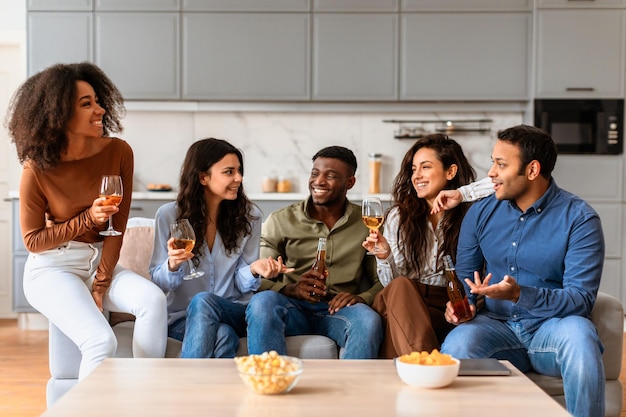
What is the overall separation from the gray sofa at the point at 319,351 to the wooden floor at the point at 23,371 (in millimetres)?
613

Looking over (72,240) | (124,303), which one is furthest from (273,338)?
(72,240)

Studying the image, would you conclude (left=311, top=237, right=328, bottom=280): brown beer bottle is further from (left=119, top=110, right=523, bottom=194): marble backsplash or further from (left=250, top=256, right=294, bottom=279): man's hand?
(left=119, top=110, right=523, bottom=194): marble backsplash

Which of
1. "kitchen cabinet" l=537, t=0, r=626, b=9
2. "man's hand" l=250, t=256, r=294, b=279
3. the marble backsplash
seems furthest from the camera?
the marble backsplash

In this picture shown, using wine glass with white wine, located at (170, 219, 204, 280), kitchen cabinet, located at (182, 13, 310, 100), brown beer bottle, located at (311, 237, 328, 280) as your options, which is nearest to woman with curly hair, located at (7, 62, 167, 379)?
wine glass with white wine, located at (170, 219, 204, 280)

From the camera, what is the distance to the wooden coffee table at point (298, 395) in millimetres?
1896

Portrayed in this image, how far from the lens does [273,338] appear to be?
2.85m

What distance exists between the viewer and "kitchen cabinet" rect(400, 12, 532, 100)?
223 inches

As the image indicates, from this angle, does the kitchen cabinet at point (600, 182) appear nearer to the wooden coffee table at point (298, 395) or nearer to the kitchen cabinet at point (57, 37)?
the kitchen cabinet at point (57, 37)

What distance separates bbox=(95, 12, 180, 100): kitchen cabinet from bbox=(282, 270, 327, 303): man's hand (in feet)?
10.0

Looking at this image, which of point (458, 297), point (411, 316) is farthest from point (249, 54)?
point (458, 297)

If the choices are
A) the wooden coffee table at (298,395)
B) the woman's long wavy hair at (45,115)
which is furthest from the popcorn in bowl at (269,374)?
the woman's long wavy hair at (45,115)

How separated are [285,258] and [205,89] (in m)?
2.68

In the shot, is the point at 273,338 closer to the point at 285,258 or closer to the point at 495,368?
the point at 285,258

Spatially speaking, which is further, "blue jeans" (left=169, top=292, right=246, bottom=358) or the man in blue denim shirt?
"blue jeans" (left=169, top=292, right=246, bottom=358)
